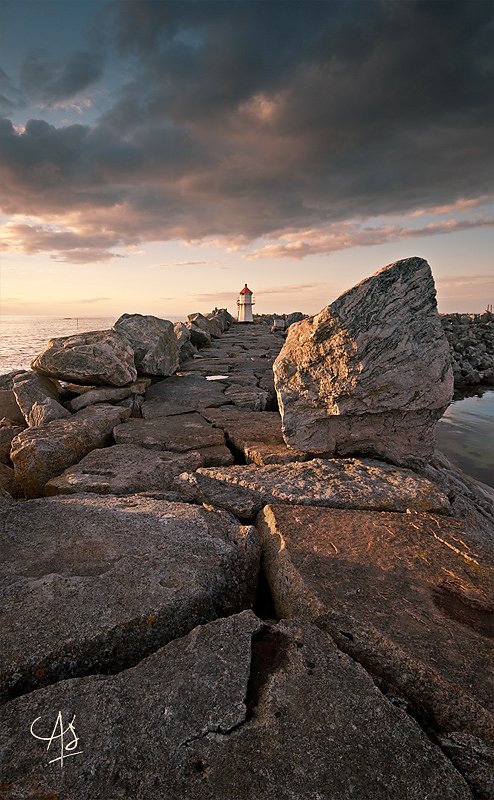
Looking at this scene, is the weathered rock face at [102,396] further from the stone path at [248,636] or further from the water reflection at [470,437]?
the water reflection at [470,437]

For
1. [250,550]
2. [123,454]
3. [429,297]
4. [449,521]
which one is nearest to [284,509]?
[250,550]

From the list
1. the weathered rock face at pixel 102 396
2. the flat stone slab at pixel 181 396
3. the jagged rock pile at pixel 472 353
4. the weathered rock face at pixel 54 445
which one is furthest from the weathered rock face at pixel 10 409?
the jagged rock pile at pixel 472 353

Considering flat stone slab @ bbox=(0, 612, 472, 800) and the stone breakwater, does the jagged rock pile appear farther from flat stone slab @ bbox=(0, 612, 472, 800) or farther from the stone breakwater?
flat stone slab @ bbox=(0, 612, 472, 800)

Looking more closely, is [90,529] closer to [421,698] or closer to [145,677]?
[145,677]

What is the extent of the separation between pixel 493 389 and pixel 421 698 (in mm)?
16851

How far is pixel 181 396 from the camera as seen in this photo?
18.3 feet

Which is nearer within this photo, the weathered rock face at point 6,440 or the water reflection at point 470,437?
the weathered rock face at point 6,440

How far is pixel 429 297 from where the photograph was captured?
9.98 feet

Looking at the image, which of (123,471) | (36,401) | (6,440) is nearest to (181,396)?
(36,401)

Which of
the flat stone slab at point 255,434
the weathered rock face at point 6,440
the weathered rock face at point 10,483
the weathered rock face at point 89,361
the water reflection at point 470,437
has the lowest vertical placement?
the water reflection at point 470,437

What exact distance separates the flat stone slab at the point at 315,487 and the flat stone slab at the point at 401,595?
0.51 feet

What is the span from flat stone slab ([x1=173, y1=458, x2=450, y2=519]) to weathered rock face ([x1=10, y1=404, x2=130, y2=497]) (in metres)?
1.04

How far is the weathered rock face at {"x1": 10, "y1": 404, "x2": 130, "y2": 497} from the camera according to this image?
315 cm

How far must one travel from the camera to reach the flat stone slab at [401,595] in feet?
4.53
